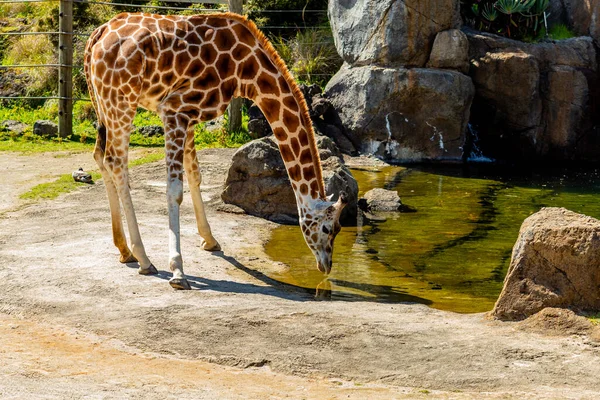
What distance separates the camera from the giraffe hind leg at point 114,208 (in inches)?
326

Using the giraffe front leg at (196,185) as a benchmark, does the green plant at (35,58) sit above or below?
above

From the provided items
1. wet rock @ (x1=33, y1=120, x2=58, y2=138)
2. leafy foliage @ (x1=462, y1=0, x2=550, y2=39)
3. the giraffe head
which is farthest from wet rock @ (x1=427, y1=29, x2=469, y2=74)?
the giraffe head

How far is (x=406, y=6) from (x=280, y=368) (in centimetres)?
1148

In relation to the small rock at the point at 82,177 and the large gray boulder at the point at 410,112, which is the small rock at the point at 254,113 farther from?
the small rock at the point at 82,177

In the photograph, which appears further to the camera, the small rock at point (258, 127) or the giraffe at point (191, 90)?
the small rock at point (258, 127)

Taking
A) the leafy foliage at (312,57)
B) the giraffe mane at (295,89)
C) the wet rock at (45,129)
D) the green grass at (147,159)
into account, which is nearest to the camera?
the giraffe mane at (295,89)

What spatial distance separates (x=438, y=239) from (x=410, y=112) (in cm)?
625

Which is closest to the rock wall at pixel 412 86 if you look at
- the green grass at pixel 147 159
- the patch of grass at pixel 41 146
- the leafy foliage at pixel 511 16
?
the leafy foliage at pixel 511 16

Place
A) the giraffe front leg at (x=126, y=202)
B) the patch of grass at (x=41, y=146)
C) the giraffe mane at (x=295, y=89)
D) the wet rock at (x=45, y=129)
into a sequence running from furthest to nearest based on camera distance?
the wet rock at (x=45, y=129) → the patch of grass at (x=41, y=146) → the giraffe mane at (x=295, y=89) → the giraffe front leg at (x=126, y=202)

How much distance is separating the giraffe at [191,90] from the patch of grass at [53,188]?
117 inches

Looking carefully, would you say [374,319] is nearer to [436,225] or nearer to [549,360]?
[549,360]

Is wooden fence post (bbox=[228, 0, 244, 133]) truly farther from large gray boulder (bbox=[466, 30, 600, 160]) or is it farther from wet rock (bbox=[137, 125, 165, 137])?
large gray boulder (bbox=[466, 30, 600, 160])

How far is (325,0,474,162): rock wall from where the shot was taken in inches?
632

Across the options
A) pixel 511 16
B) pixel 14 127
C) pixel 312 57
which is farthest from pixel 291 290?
pixel 312 57
